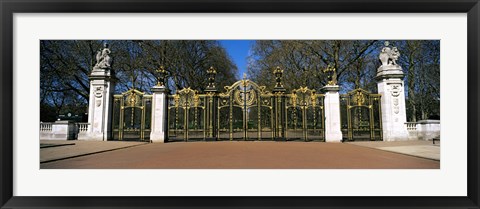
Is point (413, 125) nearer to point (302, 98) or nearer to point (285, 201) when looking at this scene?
point (302, 98)

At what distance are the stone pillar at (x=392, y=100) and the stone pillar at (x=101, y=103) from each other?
13.9m

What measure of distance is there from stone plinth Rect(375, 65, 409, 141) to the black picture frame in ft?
34.4

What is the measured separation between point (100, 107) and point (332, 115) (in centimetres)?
1173

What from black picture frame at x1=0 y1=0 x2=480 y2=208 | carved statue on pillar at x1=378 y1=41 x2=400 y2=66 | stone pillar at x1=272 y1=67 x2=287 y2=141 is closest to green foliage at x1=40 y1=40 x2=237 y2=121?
stone pillar at x1=272 y1=67 x2=287 y2=141

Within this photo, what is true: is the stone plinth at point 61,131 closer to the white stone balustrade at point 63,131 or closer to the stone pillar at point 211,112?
the white stone balustrade at point 63,131

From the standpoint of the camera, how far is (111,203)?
12.5 feet

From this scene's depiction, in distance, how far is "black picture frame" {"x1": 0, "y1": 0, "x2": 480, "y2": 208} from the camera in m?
3.82

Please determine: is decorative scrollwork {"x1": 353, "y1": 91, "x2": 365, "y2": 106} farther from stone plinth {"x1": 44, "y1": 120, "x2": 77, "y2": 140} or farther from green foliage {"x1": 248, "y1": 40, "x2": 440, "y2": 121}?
stone plinth {"x1": 44, "y1": 120, "x2": 77, "y2": 140}

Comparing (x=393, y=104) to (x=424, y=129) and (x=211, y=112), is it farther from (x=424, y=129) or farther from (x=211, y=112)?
(x=211, y=112)

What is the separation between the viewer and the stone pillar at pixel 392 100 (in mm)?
13555
